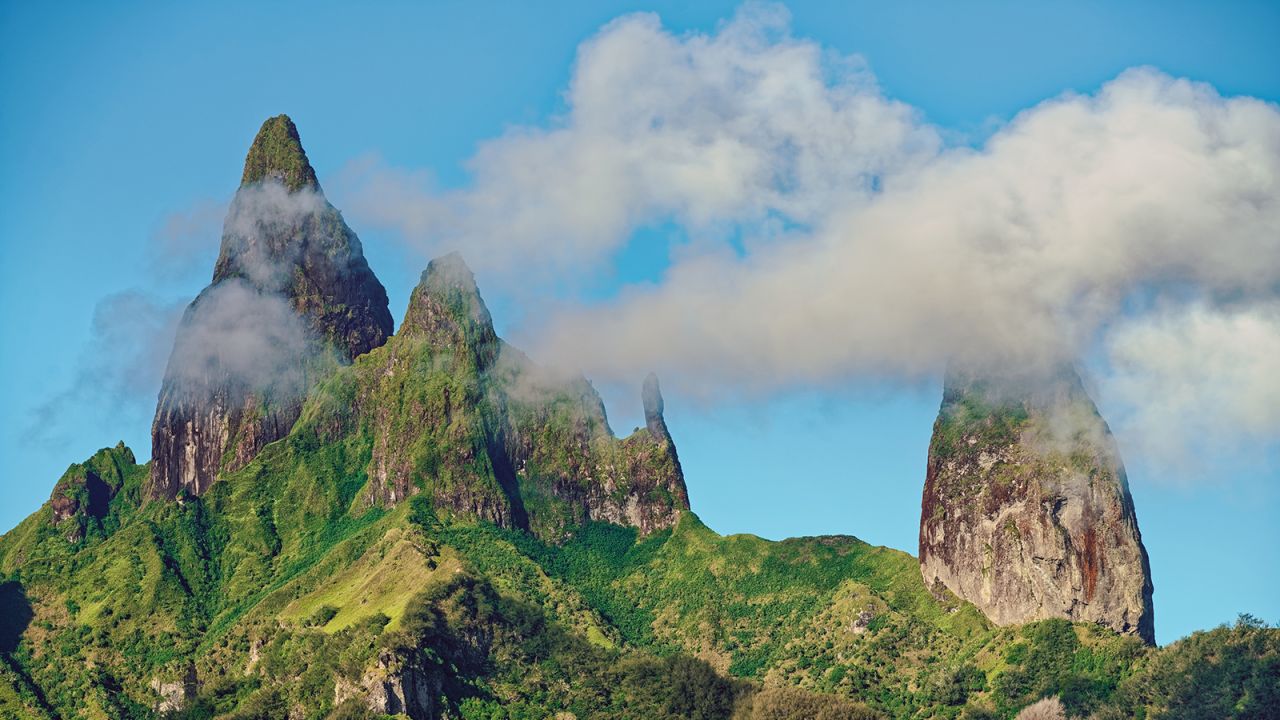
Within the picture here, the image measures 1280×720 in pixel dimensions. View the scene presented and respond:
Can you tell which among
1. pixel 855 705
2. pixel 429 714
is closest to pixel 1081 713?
pixel 855 705

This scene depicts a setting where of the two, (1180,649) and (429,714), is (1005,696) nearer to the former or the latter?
(1180,649)

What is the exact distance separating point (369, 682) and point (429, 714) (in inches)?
294

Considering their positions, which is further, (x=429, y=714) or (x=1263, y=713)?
(x=429, y=714)

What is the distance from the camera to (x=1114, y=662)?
7840 inches

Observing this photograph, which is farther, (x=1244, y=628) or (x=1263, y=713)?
(x=1244, y=628)

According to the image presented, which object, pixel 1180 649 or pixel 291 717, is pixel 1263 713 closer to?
pixel 1180 649

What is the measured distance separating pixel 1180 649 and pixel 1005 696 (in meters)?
18.4

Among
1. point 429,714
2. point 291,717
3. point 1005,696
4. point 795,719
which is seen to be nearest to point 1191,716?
point 1005,696

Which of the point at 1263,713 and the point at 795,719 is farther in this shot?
the point at 795,719

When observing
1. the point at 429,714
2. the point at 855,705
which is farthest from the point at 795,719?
the point at 429,714

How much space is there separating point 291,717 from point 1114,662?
8416 cm

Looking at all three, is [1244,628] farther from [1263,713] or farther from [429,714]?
[429,714]

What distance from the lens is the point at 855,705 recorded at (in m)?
199

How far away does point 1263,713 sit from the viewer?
179500 millimetres
